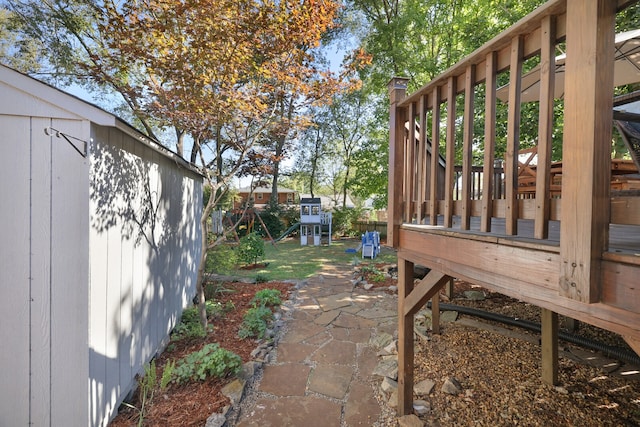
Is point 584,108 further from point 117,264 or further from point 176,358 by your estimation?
point 176,358

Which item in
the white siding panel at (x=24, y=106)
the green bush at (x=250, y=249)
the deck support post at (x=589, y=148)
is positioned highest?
the white siding panel at (x=24, y=106)

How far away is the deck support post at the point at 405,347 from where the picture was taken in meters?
2.35

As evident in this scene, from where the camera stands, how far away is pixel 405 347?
2.38 meters

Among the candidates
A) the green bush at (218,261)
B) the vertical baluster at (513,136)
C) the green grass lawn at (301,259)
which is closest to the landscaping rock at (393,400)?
the vertical baluster at (513,136)

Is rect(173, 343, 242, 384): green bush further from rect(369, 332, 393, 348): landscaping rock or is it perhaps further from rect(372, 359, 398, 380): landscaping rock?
rect(369, 332, 393, 348): landscaping rock

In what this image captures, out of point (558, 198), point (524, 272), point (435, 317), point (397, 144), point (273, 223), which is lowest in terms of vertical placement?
point (435, 317)

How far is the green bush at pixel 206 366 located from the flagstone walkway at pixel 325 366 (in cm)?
32

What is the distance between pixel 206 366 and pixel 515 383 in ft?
9.20

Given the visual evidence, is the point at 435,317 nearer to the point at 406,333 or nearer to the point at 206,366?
the point at 406,333

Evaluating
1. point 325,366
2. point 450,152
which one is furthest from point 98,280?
point 450,152

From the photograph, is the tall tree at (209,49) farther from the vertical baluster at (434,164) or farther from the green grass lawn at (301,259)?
the green grass lawn at (301,259)

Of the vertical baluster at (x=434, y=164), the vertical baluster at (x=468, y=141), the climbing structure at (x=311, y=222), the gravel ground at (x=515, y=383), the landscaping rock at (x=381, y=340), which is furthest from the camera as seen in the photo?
the climbing structure at (x=311, y=222)

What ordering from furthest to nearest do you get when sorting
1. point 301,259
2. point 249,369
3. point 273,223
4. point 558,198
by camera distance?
point 273,223 < point 301,259 < point 249,369 < point 558,198

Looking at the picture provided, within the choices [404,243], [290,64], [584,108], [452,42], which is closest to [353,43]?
[452,42]
